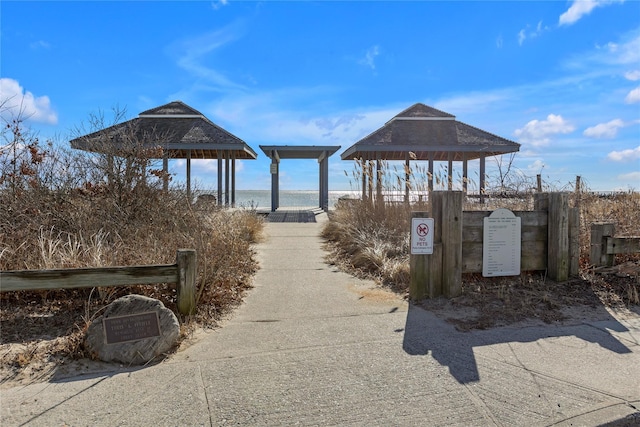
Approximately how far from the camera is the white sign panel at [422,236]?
484 cm

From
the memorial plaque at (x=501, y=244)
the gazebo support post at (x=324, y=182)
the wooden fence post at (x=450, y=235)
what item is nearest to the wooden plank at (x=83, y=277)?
the wooden fence post at (x=450, y=235)

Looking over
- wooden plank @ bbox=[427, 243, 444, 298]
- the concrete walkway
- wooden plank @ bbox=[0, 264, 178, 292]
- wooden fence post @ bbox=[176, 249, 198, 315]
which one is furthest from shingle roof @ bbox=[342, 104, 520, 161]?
wooden plank @ bbox=[0, 264, 178, 292]

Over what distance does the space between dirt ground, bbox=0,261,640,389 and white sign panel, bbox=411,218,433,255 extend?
0.62 meters

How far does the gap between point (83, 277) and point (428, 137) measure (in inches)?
659

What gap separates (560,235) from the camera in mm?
5375

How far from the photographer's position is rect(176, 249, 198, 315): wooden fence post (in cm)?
402

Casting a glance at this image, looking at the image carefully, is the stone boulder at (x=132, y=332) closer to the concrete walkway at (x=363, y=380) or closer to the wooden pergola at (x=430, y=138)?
the concrete walkway at (x=363, y=380)

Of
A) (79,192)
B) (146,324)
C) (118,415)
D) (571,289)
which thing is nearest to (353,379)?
(118,415)

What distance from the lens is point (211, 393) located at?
2.80 m

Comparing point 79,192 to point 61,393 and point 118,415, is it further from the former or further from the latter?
point 118,415

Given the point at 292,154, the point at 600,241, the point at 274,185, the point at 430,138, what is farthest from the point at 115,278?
the point at 292,154

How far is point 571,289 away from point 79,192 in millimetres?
7427

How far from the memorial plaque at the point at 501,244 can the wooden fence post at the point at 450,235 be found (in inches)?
20.4

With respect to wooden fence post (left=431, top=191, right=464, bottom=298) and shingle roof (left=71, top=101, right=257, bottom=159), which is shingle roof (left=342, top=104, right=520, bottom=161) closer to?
shingle roof (left=71, top=101, right=257, bottom=159)
